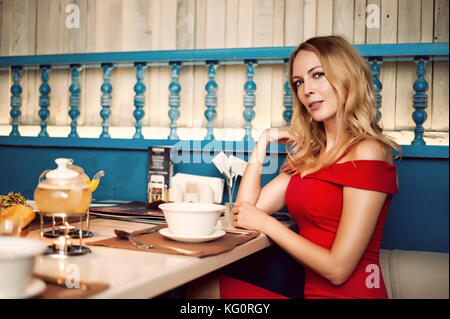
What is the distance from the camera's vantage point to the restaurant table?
2.52 ft

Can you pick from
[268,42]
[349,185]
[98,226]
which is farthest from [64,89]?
[349,185]

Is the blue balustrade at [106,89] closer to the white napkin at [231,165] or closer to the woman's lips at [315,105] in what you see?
the white napkin at [231,165]

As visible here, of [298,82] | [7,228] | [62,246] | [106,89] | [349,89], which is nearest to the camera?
[7,228]

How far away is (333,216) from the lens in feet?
4.62

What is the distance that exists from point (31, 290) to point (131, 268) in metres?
0.23

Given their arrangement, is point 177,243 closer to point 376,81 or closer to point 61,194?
point 61,194

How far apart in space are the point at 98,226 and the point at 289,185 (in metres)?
0.64

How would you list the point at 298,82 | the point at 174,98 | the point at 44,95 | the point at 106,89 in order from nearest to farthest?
1. the point at 298,82
2. the point at 174,98
3. the point at 106,89
4. the point at 44,95

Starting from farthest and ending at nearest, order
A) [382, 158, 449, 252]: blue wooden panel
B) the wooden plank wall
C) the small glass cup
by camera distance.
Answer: the wooden plank wall < [382, 158, 449, 252]: blue wooden panel < the small glass cup

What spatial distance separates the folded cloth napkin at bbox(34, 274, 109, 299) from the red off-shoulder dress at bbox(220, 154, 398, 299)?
2.49 feet

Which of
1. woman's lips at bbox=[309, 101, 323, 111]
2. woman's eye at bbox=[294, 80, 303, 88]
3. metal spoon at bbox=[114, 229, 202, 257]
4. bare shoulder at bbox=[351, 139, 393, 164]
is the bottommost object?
metal spoon at bbox=[114, 229, 202, 257]

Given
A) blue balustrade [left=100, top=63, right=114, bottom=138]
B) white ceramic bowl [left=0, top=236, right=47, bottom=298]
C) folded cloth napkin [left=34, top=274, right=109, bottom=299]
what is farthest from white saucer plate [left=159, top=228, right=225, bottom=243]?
blue balustrade [left=100, top=63, right=114, bottom=138]

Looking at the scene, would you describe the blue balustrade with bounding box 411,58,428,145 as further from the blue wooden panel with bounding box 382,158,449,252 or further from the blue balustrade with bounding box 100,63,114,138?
the blue balustrade with bounding box 100,63,114,138

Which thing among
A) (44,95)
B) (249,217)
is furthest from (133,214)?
(44,95)
